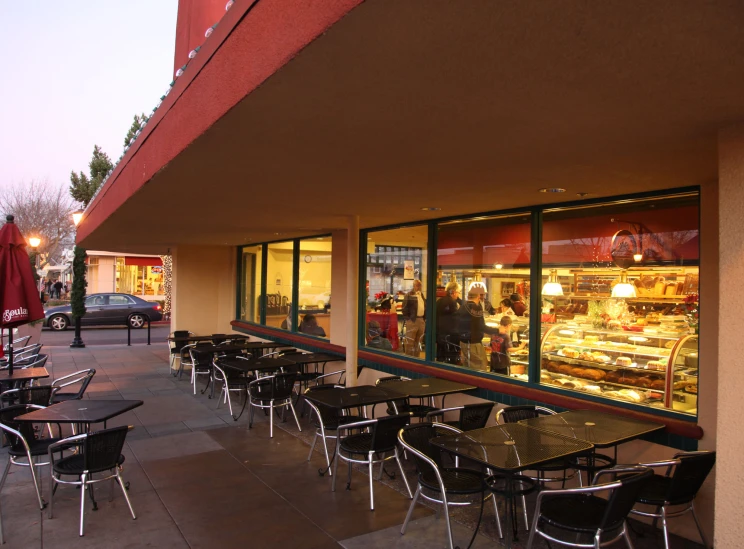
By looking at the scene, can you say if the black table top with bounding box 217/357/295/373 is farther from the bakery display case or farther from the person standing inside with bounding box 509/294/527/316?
the bakery display case

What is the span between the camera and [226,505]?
4691 millimetres

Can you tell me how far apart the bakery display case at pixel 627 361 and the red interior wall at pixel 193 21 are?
493cm

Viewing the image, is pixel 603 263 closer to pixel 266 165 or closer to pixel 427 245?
pixel 427 245

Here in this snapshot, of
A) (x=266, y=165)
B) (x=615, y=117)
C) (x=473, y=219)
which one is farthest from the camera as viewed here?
(x=473, y=219)

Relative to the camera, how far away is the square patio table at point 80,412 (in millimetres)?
4522

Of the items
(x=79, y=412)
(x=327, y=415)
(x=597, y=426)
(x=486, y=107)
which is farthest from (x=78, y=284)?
(x=486, y=107)

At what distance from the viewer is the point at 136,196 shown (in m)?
5.57

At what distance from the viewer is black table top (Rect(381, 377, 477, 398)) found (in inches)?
227

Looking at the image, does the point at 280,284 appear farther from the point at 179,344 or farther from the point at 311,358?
the point at 311,358

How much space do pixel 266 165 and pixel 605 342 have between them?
4.03 meters

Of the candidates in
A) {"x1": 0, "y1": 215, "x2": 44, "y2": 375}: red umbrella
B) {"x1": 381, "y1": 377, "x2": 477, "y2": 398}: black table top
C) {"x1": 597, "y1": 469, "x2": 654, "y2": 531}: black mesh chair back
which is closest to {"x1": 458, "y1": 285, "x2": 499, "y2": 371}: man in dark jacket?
{"x1": 381, "y1": 377, "x2": 477, "y2": 398}: black table top

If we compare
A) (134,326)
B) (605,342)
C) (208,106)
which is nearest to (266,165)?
(208,106)

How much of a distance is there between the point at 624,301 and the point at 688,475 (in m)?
2.25

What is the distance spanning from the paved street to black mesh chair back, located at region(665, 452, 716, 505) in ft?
54.0
